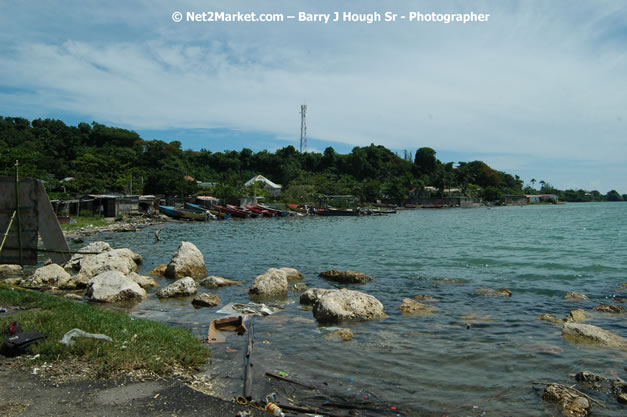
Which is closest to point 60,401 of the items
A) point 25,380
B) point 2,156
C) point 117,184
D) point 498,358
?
point 25,380

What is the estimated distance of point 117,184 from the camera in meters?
60.7

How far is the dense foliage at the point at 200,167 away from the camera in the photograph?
6262 cm

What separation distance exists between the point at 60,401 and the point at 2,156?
157 ft

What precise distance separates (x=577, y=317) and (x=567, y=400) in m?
5.37

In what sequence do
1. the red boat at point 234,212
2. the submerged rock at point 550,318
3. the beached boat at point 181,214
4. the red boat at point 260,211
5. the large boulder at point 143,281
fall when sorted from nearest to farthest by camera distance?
the submerged rock at point 550,318 < the large boulder at point 143,281 < the beached boat at point 181,214 < the red boat at point 234,212 < the red boat at point 260,211

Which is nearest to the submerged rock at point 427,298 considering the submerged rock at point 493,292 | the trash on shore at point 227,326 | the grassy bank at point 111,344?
the submerged rock at point 493,292

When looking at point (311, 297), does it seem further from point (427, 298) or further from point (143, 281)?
point (143, 281)

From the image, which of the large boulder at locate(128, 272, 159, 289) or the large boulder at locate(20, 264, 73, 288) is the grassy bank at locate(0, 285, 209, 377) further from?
the large boulder at locate(128, 272, 159, 289)

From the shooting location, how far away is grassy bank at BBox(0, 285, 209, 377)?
6.10 metres

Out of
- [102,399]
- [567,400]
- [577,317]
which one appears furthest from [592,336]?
[102,399]

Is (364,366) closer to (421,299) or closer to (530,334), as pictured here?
(530,334)

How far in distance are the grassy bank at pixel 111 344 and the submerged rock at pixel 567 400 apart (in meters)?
5.50

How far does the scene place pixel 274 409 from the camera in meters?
5.34

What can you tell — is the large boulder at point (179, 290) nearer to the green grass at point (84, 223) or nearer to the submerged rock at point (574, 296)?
the submerged rock at point (574, 296)
